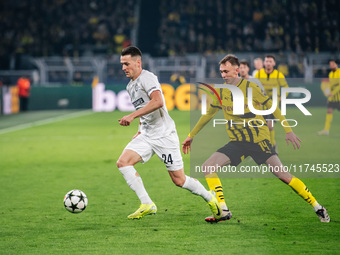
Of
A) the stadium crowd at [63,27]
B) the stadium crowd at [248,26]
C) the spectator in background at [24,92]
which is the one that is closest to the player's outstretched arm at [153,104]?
the spectator in background at [24,92]

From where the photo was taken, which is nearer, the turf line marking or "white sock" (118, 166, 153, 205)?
"white sock" (118, 166, 153, 205)

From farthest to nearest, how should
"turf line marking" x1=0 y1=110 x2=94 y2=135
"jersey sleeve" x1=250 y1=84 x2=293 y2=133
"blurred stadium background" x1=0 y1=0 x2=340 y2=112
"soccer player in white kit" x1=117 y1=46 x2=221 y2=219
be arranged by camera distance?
"blurred stadium background" x1=0 y1=0 x2=340 y2=112, "turf line marking" x1=0 y1=110 x2=94 y2=135, "soccer player in white kit" x1=117 y1=46 x2=221 y2=219, "jersey sleeve" x1=250 y1=84 x2=293 y2=133

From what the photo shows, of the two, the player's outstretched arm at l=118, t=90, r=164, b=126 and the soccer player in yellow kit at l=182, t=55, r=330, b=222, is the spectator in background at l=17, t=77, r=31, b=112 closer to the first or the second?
the player's outstretched arm at l=118, t=90, r=164, b=126

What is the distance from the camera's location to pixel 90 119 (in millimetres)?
23562

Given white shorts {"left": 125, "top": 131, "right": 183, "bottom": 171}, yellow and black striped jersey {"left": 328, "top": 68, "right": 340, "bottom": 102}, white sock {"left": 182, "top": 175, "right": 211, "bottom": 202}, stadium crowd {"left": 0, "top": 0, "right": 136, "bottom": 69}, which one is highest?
stadium crowd {"left": 0, "top": 0, "right": 136, "bottom": 69}

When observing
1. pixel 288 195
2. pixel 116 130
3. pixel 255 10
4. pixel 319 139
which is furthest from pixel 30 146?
pixel 255 10

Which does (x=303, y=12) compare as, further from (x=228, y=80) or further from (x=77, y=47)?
(x=228, y=80)

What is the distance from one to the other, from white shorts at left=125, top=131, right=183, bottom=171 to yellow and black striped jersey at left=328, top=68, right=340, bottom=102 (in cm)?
1001

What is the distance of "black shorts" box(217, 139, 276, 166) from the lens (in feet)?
22.2

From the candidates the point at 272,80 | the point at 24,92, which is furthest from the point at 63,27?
the point at 272,80

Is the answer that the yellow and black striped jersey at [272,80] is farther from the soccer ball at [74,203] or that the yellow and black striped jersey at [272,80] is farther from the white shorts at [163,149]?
the soccer ball at [74,203]

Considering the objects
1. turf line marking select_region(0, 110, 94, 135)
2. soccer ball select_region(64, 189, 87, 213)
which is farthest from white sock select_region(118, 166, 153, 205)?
turf line marking select_region(0, 110, 94, 135)

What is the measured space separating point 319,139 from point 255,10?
59.0 ft

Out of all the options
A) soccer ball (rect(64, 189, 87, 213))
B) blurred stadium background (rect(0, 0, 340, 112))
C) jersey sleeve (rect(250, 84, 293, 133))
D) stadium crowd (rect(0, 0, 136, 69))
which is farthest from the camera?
stadium crowd (rect(0, 0, 136, 69))
